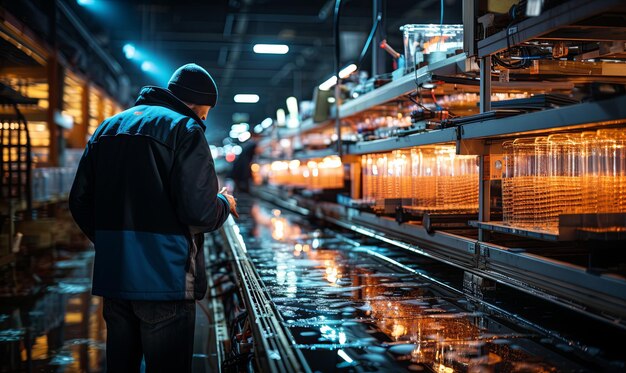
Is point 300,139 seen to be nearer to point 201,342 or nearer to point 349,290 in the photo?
point 201,342

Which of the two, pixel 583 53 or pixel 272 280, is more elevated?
pixel 583 53

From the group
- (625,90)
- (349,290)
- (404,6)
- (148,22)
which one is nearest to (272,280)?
(349,290)

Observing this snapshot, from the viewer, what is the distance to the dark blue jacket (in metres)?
2.51

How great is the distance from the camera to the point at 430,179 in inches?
181

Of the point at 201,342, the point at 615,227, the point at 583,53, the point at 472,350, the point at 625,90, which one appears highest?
the point at 583,53

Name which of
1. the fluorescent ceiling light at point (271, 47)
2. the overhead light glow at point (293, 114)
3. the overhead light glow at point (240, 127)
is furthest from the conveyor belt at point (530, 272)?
the overhead light glow at point (240, 127)

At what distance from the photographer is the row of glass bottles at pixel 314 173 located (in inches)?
350

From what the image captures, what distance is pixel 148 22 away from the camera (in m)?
11.9

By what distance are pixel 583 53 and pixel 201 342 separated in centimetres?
349

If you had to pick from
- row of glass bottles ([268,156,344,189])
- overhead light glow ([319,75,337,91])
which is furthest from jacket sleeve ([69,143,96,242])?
row of glass bottles ([268,156,344,189])

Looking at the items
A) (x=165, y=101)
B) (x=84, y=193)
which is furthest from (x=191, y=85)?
(x=84, y=193)

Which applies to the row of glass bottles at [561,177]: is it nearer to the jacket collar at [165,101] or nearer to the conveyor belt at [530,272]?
the conveyor belt at [530,272]

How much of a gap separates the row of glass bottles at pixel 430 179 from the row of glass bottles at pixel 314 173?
82.4 inches

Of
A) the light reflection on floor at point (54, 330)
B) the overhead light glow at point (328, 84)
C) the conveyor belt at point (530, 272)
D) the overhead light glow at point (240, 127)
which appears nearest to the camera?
the conveyor belt at point (530, 272)
